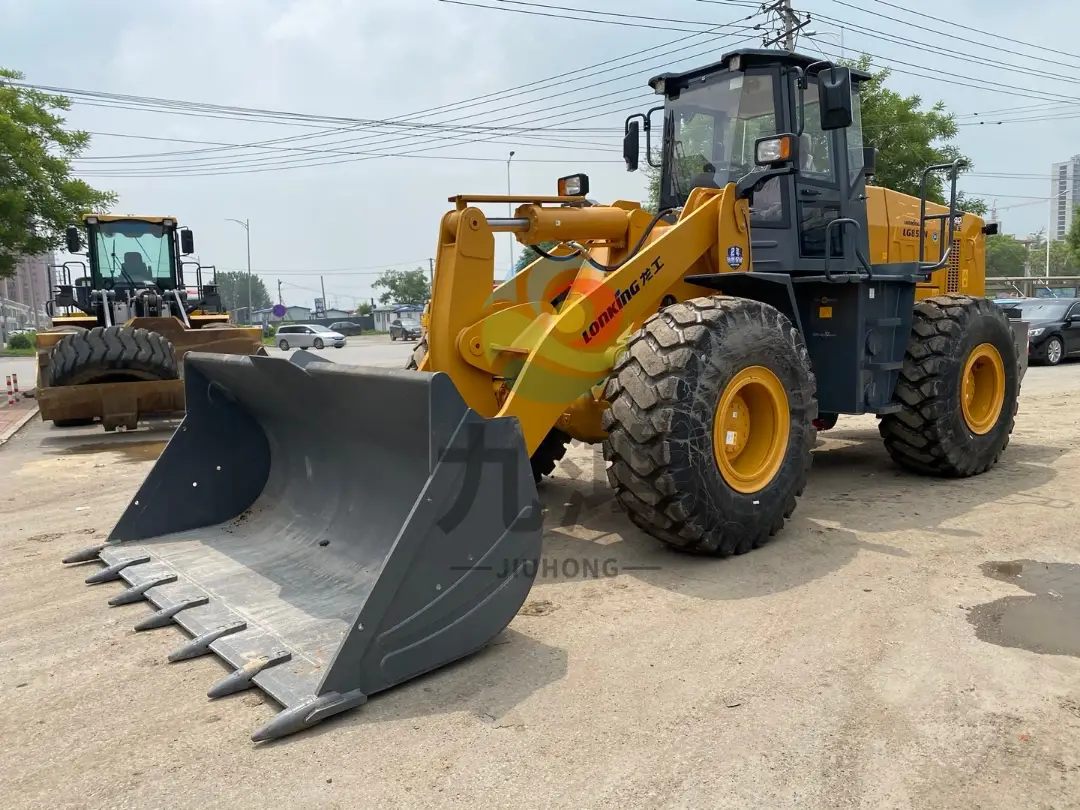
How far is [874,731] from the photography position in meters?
2.88

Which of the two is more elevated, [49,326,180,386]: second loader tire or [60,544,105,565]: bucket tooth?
[49,326,180,386]: second loader tire

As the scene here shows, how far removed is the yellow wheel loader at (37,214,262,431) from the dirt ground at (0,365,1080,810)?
4.86 m

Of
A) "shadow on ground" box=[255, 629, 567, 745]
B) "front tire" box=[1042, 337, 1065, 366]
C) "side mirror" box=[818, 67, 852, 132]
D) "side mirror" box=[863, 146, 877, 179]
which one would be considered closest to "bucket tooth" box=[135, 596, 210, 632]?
"shadow on ground" box=[255, 629, 567, 745]

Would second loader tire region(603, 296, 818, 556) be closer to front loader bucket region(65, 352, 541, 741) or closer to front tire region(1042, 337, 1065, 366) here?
front loader bucket region(65, 352, 541, 741)

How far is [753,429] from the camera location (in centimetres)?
498

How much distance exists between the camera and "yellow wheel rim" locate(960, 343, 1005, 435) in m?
6.76

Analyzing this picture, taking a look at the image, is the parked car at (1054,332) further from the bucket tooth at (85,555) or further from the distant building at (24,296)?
the distant building at (24,296)

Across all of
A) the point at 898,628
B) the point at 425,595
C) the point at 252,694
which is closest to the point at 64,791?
the point at 252,694

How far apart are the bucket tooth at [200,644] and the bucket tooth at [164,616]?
273 millimetres

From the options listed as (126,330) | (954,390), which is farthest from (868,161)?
(126,330)

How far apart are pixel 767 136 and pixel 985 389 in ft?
9.87

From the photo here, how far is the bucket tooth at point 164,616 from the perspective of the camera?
12.4 ft

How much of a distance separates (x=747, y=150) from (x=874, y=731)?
4112mm

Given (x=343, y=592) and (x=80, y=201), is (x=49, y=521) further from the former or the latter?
(x=80, y=201)
